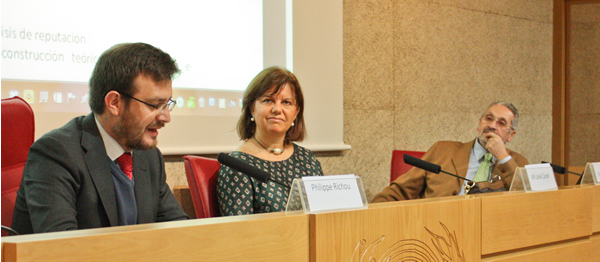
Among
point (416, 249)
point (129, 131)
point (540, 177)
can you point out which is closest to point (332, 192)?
point (416, 249)

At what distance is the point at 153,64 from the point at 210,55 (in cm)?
119

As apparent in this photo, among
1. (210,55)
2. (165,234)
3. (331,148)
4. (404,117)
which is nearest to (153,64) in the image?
(165,234)

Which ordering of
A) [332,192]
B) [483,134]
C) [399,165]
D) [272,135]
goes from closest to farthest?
[332,192] → [272,135] → [483,134] → [399,165]

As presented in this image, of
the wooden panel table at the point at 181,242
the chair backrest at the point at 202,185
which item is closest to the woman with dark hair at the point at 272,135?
the chair backrest at the point at 202,185

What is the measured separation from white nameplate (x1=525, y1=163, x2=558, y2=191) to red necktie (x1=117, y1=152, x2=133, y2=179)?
116 cm

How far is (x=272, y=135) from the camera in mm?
2260

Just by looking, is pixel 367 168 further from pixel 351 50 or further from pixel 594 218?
pixel 594 218

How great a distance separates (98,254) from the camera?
728mm

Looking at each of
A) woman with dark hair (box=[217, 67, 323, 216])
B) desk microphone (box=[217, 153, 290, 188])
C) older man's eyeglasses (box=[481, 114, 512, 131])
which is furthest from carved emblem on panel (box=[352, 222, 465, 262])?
older man's eyeglasses (box=[481, 114, 512, 131])

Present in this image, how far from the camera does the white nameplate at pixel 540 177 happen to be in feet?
5.12

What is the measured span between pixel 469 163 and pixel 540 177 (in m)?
1.22

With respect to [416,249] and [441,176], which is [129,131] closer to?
[416,249]

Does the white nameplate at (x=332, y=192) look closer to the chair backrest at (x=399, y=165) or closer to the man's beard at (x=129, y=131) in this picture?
the man's beard at (x=129, y=131)

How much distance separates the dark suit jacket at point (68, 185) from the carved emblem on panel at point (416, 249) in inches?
27.6
